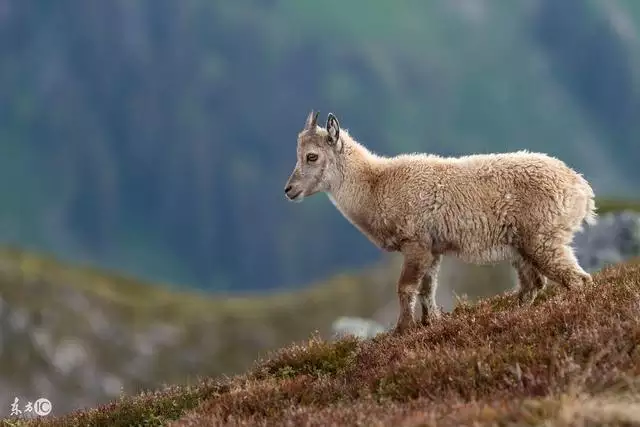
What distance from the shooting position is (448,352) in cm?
866

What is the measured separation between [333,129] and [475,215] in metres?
3.04

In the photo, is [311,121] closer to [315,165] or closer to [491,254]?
[315,165]

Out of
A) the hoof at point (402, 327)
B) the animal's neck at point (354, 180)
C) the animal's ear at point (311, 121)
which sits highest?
the animal's ear at point (311, 121)

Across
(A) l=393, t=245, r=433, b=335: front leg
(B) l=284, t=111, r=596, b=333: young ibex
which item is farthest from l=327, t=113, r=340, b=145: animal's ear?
(A) l=393, t=245, r=433, b=335: front leg

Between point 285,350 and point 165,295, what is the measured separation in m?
144

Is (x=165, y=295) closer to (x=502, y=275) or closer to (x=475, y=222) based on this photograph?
(x=502, y=275)

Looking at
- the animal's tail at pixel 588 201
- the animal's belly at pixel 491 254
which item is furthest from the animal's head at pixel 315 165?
the animal's tail at pixel 588 201

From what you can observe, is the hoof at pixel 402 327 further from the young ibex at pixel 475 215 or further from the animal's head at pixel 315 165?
the animal's head at pixel 315 165

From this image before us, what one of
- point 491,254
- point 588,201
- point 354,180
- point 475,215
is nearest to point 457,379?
point 491,254

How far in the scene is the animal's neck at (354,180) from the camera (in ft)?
44.2

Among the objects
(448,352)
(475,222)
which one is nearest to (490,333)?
(448,352)

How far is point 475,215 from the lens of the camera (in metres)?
12.4

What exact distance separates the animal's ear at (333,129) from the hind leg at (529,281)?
3751 mm

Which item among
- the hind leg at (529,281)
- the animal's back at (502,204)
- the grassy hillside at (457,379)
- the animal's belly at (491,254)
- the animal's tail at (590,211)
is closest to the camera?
the grassy hillside at (457,379)
